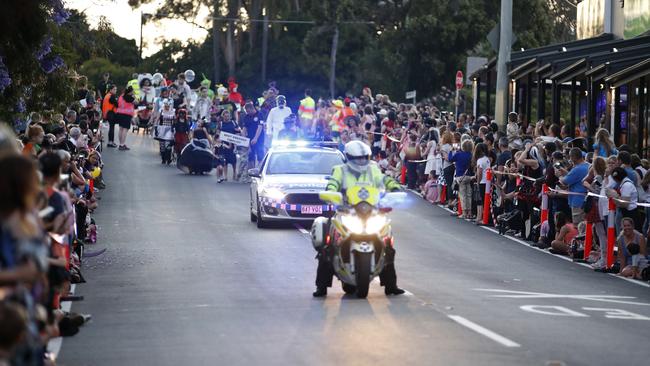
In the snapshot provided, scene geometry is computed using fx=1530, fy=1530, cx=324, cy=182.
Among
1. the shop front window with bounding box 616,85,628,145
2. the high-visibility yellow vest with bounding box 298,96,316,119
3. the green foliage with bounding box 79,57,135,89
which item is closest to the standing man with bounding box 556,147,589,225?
the shop front window with bounding box 616,85,628,145

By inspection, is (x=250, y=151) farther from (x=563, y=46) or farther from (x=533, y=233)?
(x=533, y=233)

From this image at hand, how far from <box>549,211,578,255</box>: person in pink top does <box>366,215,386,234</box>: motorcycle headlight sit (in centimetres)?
824

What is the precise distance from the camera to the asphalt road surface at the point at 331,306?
13.3 metres

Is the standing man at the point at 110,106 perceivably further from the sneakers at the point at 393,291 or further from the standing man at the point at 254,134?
the sneakers at the point at 393,291

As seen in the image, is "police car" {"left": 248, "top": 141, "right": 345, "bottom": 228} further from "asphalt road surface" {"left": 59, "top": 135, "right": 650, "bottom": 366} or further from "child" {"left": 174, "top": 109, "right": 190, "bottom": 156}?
"child" {"left": 174, "top": 109, "right": 190, "bottom": 156}

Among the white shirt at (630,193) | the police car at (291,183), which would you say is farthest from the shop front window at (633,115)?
the white shirt at (630,193)

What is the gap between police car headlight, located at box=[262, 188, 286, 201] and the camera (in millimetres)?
27375

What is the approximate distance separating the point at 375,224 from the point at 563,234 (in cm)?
861

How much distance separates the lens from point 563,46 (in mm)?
43281

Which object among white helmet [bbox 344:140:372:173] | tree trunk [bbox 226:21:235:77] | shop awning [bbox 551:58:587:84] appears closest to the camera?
white helmet [bbox 344:140:372:173]

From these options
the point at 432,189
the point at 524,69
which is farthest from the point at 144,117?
the point at 432,189

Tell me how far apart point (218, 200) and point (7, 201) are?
1030 inches

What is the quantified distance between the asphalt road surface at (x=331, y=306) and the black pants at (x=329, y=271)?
0.20 meters

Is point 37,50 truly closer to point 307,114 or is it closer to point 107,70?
point 307,114
